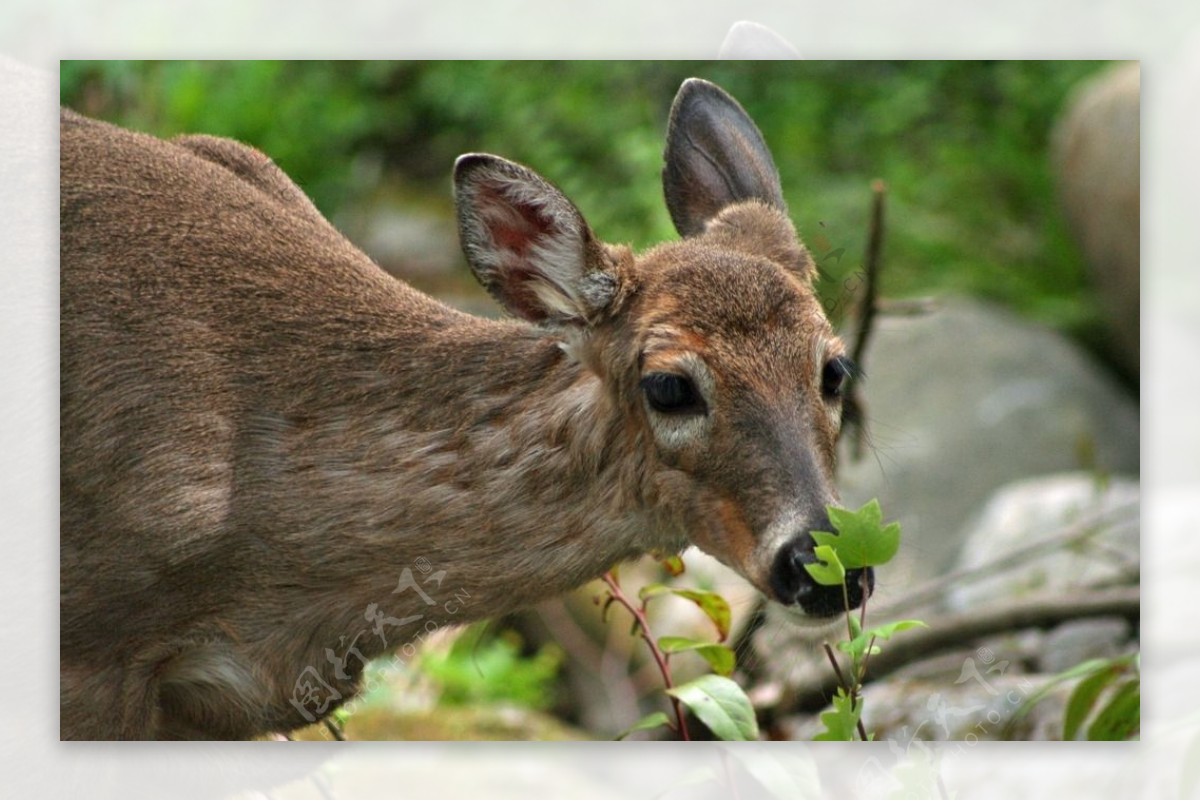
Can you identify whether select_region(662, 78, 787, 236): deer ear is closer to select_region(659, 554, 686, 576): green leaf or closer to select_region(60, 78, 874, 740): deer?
select_region(60, 78, 874, 740): deer

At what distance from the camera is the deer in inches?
133

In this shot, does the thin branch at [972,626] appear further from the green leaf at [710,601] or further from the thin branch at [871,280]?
the green leaf at [710,601]

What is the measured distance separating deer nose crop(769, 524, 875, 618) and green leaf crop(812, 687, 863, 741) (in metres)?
0.59

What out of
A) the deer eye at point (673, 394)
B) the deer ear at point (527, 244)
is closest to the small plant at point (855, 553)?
the deer eye at point (673, 394)

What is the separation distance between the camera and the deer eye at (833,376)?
3455 mm

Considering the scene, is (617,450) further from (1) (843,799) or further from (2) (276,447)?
(1) (843,799)

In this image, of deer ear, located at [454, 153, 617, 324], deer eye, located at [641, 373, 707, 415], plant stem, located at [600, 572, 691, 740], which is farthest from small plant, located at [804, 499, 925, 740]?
deer ear, located at [454, 153, 617, 324]

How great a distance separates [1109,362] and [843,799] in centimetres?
281

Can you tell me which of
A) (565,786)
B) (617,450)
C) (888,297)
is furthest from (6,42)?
(888,297)

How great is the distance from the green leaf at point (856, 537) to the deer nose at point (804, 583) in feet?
0.06

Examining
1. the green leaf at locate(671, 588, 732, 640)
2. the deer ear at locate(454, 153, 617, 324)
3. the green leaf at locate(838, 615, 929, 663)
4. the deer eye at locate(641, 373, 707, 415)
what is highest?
the deer ear at locate(454, 153, 617, 324)

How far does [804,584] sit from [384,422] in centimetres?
97

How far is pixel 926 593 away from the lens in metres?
5.10

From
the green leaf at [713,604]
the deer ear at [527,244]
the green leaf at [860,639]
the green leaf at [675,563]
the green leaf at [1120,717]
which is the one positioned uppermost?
the deer ear at [527,244]
